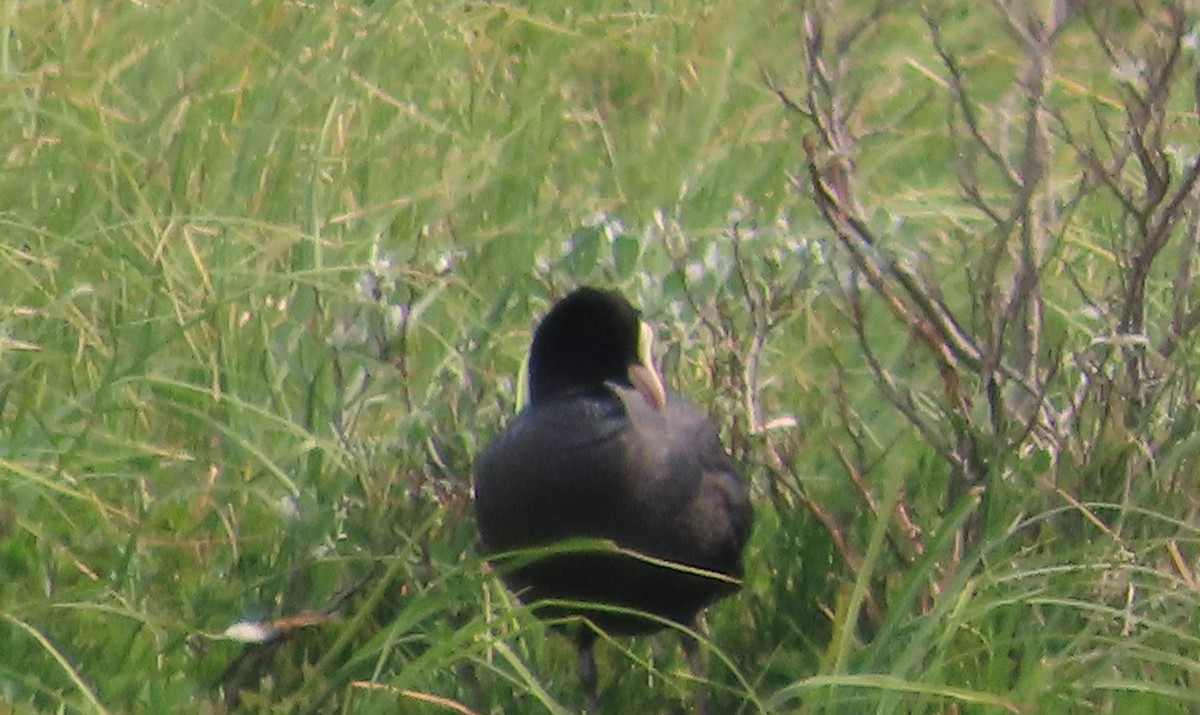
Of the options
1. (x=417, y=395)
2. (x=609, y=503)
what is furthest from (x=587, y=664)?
(x=417, y=395)

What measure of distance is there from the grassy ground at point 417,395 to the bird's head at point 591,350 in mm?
198

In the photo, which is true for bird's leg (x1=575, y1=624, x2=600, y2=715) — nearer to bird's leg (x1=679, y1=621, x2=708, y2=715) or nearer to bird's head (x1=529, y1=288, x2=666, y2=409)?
bird's leg (x1=679, y1=621, x2=708, y2=715)

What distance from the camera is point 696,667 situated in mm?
3465

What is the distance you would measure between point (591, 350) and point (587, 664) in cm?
51

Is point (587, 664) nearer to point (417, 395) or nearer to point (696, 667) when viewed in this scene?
point (696, 667)

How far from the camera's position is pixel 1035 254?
3.25 meters

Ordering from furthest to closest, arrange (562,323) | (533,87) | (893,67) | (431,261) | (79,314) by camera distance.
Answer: (893,67) → (533,87) → (431,261) → (79,314) → (562,323)

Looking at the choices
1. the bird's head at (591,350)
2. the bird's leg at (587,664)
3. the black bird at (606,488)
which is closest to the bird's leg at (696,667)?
the black bird at (606,488)

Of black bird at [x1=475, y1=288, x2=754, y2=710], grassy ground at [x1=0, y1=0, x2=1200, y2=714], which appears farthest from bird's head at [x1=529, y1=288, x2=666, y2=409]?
grassy ground at [x1=0, y1=0, x2=1200, y2=714]

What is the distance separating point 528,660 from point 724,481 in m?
0.44

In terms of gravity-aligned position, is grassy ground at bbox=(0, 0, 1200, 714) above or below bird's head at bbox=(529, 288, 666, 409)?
below

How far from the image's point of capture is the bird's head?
3336 mm

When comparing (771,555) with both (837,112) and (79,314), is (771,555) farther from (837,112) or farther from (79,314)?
(79,314)

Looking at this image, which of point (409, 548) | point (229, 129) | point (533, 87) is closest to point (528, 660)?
point (409, 548)
